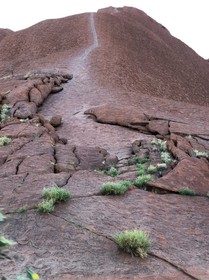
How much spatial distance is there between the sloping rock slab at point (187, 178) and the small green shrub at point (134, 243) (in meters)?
3.23

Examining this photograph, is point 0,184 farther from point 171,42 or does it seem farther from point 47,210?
point 171,42

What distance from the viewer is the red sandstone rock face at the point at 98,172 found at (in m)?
6.77

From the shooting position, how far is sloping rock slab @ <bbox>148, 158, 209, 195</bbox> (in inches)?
400

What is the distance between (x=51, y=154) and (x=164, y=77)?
24.5 metres

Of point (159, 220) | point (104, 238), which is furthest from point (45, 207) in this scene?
point (159, 220)

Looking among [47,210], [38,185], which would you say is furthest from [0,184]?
[47,210]

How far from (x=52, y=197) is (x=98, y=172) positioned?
8.48 feet

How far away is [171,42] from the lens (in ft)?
183

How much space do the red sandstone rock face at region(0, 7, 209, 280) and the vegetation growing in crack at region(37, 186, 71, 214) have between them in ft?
0.48

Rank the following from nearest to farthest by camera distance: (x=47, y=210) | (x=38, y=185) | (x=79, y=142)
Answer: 1. (x=47, y=210)
2. (x=38, y=185)
3. (x=79, y=142)

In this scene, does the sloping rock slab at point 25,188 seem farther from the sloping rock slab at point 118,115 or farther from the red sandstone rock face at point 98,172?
the sloping rock slab at point 118,115

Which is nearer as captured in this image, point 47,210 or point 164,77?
point 47,210

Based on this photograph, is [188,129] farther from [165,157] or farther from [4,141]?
[4,141]

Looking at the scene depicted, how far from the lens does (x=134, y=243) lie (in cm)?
681
